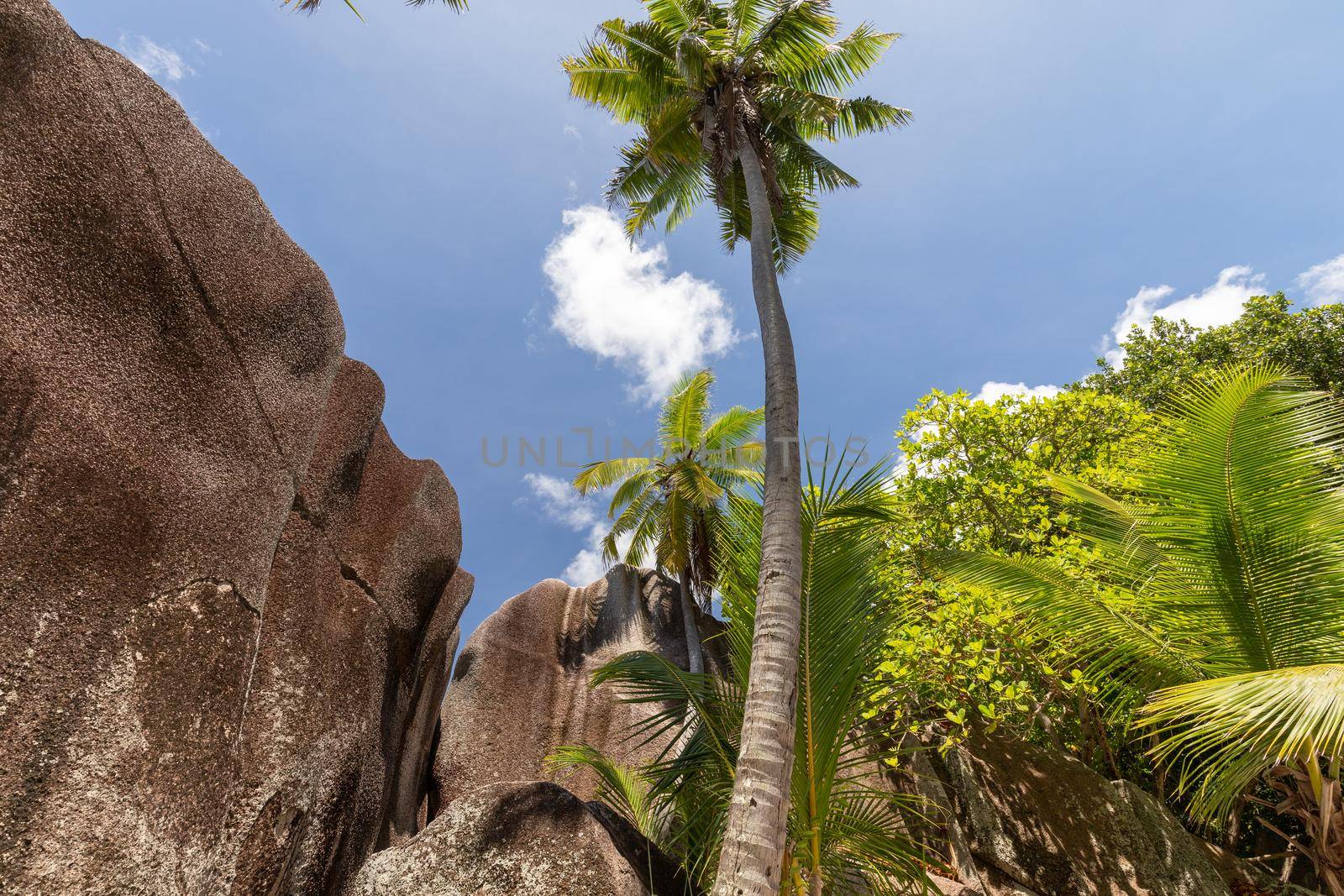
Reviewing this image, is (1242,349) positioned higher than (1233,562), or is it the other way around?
(1242,349)

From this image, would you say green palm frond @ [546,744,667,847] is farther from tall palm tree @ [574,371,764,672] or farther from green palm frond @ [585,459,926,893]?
tall palm tree @ [574,371,764,672]

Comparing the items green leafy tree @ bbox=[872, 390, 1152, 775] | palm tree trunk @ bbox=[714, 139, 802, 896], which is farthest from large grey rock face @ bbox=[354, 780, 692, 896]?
green leafy tree @ bbox=[872, 390, 1152, 775]

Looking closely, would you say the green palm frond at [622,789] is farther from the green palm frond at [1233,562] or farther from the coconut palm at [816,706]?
the green palm frond at [1233,562]

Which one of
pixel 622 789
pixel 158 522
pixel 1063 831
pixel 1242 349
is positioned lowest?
pixel 1063 831

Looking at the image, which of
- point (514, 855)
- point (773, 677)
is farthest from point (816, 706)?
point (514, 855)

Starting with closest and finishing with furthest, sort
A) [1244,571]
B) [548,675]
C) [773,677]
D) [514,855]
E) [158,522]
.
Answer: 1. [158,522]
2. [773,677]
3. [1244,571]
4. [514,855]
5. [548,675]

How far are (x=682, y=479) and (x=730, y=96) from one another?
8341mm

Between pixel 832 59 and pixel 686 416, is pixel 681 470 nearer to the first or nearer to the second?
pixel 686 416

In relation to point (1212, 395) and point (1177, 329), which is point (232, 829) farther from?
point (1177, 329)

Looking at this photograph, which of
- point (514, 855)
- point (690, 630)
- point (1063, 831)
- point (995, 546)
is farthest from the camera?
point (690, 630)

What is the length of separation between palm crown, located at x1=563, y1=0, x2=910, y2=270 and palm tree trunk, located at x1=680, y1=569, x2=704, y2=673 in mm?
7690

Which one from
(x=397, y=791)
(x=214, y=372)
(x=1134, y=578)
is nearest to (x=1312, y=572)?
(x=1134, y=578)

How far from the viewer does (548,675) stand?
43.7 ft

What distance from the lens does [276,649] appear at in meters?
5.05
